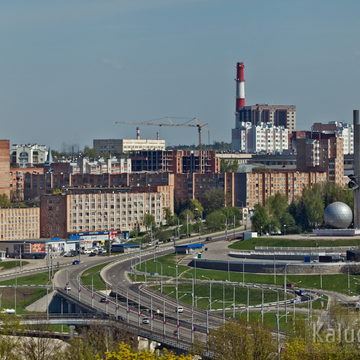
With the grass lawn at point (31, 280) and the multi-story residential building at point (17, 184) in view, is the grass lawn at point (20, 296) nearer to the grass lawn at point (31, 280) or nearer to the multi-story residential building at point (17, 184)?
the grass lawn at point (31, 280)

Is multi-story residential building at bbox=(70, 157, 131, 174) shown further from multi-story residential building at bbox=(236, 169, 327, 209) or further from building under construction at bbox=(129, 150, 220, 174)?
multi-story residential building at bbox=(236, 169, 327, 209)

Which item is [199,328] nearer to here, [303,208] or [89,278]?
[89,278]

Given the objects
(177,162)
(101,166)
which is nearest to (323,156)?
(177,162)

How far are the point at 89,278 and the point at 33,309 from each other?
10649 millimetres

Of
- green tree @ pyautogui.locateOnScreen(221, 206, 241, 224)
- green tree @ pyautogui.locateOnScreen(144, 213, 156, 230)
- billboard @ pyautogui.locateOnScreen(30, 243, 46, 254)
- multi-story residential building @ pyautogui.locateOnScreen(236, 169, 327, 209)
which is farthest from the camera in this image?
multi-story residential building @ pyautogui.locateOnScreen(236, 169, 327, 209)

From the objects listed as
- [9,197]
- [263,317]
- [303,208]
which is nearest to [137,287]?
[263,317]

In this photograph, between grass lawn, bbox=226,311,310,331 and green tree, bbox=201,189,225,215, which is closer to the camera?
grass lawn, bbox=226,311,310,331

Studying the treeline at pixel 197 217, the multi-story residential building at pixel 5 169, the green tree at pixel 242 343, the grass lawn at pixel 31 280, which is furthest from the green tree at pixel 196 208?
the green tree at pixel 242 343

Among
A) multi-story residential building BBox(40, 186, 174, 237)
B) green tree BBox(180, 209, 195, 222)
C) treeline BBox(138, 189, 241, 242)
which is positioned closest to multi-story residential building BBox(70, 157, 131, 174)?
treeline BBox(138, 189, 241, 242)

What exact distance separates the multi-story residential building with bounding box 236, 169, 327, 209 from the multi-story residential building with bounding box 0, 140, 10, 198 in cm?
2568

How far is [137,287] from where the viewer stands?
9756 centimetres

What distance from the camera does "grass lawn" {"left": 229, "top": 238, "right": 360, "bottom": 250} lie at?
114 m

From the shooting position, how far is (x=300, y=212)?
134 meters

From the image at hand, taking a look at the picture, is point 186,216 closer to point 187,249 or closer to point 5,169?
point 5,169
